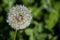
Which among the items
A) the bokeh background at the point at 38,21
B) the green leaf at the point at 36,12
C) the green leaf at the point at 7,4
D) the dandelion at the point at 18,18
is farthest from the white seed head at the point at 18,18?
the green leaf at the point at 36,12

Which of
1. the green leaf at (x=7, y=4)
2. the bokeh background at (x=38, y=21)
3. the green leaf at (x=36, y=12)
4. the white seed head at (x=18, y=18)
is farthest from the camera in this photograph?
the green leaf at (x=36, y=12)

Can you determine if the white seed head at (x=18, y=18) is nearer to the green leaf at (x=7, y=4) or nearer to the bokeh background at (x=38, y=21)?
the bokeh background at (x=38, y=21)

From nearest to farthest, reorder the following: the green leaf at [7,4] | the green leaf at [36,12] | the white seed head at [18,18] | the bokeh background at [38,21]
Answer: the white seed head at [18,18] → the bokeh background at [38,21] → the green leaf at [7,4] → the green leaf at [36,12]

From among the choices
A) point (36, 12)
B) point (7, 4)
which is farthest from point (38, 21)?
point (7, 4)

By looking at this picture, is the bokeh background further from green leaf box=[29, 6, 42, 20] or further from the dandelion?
the dandelion

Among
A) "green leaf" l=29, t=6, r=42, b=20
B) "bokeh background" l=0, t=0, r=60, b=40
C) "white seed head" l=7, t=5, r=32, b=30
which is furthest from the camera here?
"green leaf" l=29, t=6, r=42, b=20

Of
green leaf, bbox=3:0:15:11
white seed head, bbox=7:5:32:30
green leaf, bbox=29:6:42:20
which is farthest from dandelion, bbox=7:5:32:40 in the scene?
green leaf, bbox=29:6:42:20

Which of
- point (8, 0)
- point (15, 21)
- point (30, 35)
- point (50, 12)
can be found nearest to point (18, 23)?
point (15, 21)

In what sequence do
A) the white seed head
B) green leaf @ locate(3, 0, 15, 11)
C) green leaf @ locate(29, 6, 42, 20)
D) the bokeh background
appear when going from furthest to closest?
green leaf @ locate(29, 6, 42, 20), green leaf @ locate(3, 0, 15, 11), the bokeh background, the white seed head
